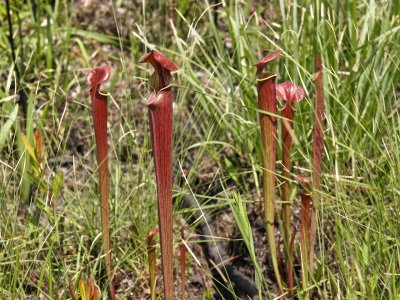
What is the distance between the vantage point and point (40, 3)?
3719 millimetres

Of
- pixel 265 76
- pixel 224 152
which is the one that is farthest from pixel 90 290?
pixel 224 152

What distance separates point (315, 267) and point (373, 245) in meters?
0.28

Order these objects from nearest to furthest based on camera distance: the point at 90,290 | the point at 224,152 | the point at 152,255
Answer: the point at 90,290 < the point at 152,255 < the point at 224,152

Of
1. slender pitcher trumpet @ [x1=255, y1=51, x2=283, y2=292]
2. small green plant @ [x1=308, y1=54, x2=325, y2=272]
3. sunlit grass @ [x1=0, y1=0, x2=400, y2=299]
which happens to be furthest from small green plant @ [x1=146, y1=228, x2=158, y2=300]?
small green plant @ [x1=308, y1=54, x2=325, y2=272]

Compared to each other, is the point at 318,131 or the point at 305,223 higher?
the point at 318,131

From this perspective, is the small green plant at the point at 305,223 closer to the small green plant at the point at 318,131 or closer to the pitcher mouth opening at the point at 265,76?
the small green plant at the point at 318,131

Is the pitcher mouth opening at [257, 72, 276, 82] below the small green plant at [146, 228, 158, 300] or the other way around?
the other way around

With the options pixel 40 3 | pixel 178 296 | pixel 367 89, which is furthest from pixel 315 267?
pixel 40 3

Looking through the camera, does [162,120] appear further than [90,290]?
No

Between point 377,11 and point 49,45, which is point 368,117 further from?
point 49,45

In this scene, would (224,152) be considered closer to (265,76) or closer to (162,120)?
(265,76)

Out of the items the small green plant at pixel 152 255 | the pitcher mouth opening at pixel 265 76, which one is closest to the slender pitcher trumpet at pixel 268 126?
the pitcher mouth opening at pixel 265 76

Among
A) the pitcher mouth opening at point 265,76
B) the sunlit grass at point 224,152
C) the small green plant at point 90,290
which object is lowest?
the small green plant at point 90,290

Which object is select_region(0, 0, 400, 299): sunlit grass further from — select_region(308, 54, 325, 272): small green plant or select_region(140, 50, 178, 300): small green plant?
select_region(140, 50, 178, 300): small green plant
